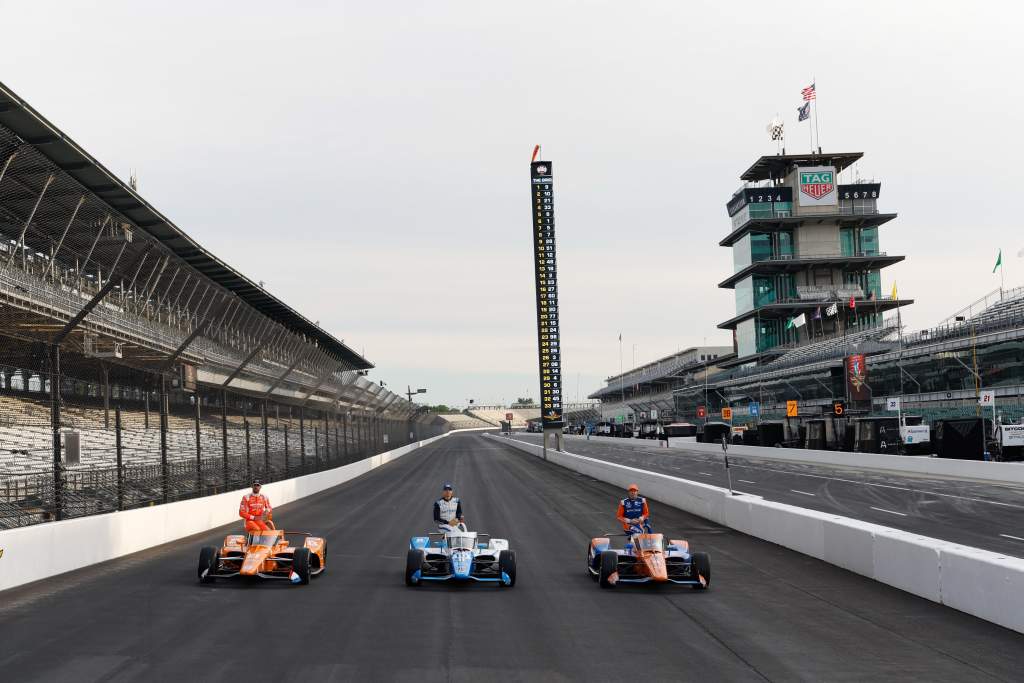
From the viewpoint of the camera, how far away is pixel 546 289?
63.0 meters

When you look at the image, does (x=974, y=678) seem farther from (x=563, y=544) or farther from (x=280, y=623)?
(x=563, y=544)

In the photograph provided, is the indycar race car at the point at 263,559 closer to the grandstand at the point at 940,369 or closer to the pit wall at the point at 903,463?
the pit wall at the point at 903,463

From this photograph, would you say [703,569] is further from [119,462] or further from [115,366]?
[115,366]

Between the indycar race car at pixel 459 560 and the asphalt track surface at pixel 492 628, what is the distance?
0.22 m

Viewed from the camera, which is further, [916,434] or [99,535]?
[916,434]

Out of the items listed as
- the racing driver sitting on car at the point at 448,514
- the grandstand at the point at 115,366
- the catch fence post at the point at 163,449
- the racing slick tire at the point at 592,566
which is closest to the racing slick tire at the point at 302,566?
the racing driver sitting on car at the point at 448,514

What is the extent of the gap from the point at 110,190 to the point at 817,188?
96334mm

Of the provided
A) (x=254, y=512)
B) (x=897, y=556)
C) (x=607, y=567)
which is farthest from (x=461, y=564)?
(x=897, y=556)

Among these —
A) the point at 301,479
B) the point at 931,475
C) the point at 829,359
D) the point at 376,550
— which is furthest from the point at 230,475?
the point at 829,359

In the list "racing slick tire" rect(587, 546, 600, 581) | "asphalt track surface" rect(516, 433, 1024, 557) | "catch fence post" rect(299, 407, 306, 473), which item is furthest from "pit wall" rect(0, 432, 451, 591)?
"asphalt track surface" rect(516, 433, 1024, 557)

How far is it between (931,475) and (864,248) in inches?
3475

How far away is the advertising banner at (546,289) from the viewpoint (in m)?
62.1

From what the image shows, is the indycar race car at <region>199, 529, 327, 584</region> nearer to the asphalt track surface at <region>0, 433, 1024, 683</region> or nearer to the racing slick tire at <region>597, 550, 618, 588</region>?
the asphalt track surface at <region>0, 433, 1024, 683</region>

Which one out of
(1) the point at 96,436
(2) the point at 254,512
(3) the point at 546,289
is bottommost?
(2) the point at 254,512
